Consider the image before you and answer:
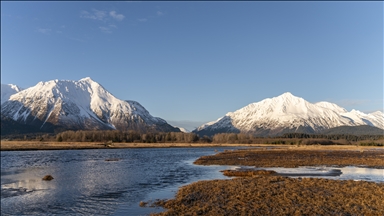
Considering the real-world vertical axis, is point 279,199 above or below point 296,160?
below

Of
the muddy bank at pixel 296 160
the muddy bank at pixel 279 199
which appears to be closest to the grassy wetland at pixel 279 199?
the muddy bank at pixel 279 199

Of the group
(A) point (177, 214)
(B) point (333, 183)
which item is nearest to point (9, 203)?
(A) point (177, 214)

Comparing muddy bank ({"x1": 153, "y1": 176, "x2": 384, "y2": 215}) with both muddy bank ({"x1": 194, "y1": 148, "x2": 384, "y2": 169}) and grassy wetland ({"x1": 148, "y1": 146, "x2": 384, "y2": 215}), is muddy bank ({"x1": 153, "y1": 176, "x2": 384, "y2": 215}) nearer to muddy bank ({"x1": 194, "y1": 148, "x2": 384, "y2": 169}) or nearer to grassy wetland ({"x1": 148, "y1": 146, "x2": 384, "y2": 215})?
grassy wetland ({"x1": 148, "y1": 146, "x2": 384, "y2": 215})

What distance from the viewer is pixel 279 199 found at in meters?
24.3

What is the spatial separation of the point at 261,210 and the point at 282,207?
180 cm

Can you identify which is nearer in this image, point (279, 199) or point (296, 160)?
point (279, 199)

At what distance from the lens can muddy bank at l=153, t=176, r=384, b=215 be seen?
2108cm

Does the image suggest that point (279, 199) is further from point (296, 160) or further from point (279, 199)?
point (296, 160)

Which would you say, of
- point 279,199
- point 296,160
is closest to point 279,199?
point 279,199

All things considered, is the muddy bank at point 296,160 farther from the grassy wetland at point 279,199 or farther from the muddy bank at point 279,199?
the muddy bank at point 279,199

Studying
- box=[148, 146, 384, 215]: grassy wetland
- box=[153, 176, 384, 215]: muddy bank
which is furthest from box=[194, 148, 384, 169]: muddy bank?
box=[153, 176, 384, 215]: muddy bank

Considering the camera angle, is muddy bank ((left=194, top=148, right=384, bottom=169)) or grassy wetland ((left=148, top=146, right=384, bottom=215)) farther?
muddy bank ((left=194, top=148, right=384, bottom=169))

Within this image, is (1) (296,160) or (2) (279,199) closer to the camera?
(2) (279,199)

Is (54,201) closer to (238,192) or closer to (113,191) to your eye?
(113,191)
